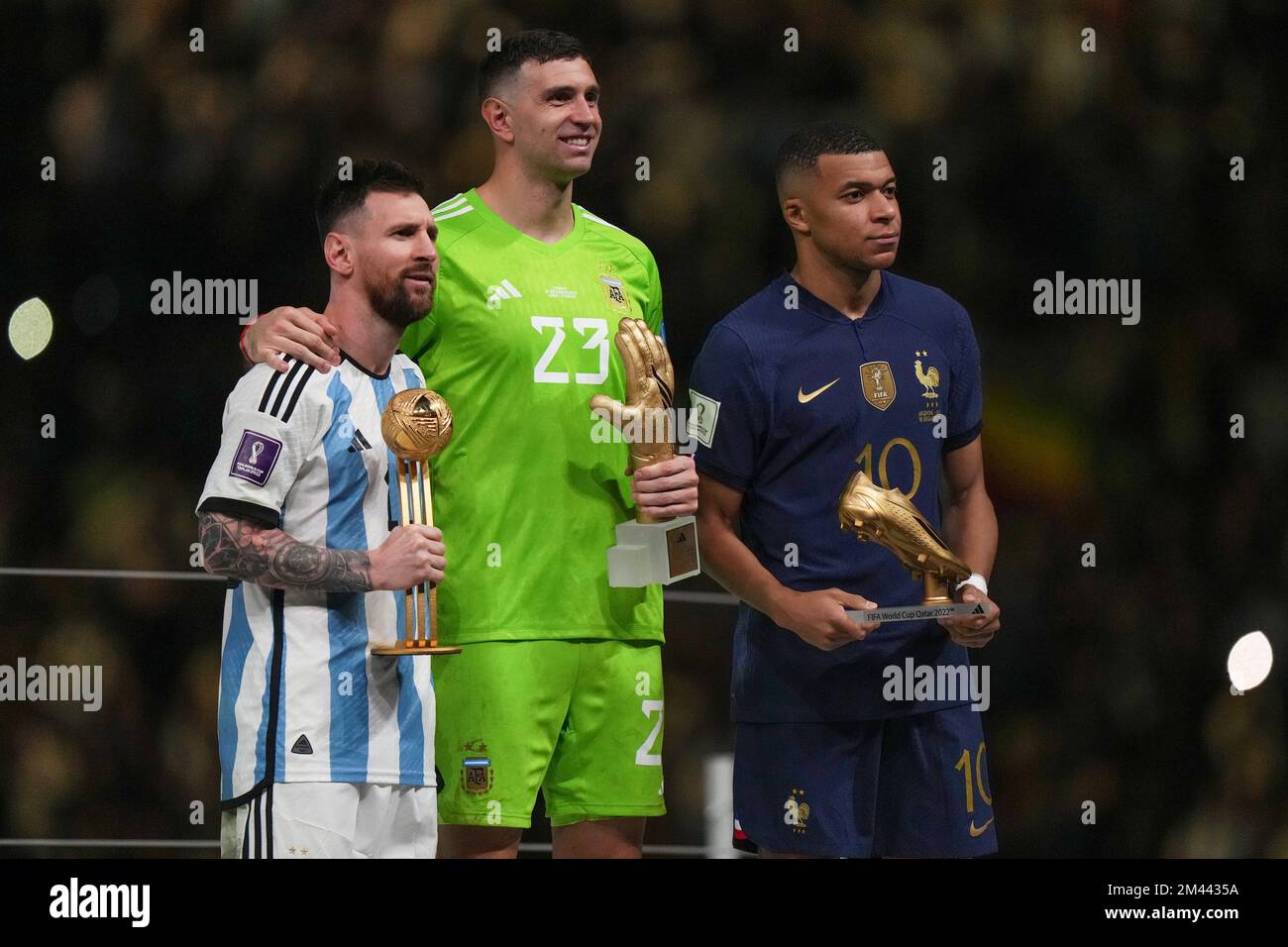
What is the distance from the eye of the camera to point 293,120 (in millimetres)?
4895

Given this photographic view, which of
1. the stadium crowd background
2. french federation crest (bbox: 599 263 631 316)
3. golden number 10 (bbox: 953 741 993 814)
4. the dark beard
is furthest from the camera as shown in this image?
the stadium crowd background

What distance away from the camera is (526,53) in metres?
3.70

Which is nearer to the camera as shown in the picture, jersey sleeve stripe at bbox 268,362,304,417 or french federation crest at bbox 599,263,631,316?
jersey sleeve stripe at bbox 268,362,304,417

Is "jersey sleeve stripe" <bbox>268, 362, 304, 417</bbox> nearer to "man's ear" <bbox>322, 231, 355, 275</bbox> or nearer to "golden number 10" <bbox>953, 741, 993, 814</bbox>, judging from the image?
"man's ear" <bbox>322, 231, 355, 275</bbox>

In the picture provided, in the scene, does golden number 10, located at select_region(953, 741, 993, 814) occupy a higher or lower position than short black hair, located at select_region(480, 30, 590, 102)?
lower

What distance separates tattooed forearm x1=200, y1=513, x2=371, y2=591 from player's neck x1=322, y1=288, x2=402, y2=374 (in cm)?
37

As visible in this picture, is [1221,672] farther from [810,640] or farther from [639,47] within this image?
[639,47]

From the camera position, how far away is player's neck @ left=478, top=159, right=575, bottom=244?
369cm

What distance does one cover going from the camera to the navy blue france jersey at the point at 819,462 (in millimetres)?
3553

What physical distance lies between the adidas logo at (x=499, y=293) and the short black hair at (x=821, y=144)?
58cm

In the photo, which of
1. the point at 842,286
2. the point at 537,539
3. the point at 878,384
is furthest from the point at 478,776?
the point at 842,286

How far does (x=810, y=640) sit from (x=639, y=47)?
2.09 m

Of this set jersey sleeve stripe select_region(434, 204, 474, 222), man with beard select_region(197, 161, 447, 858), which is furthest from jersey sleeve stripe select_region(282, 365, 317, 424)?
jersey sleeve stripe select_region(434, 204, 474, 222)

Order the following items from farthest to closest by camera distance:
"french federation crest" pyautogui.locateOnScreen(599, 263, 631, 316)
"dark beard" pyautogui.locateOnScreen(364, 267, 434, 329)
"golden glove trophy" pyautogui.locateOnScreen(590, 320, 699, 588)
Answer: "french federation crest" pyautogui.locateOnScreen(599, 263, 631, 316)
"golden glove trophy" pyautogui.locateOnScreen(590, 320, 699, 588)
"dark beard" pyautogui.locateOnScreen(364, 267, 434, 329)
